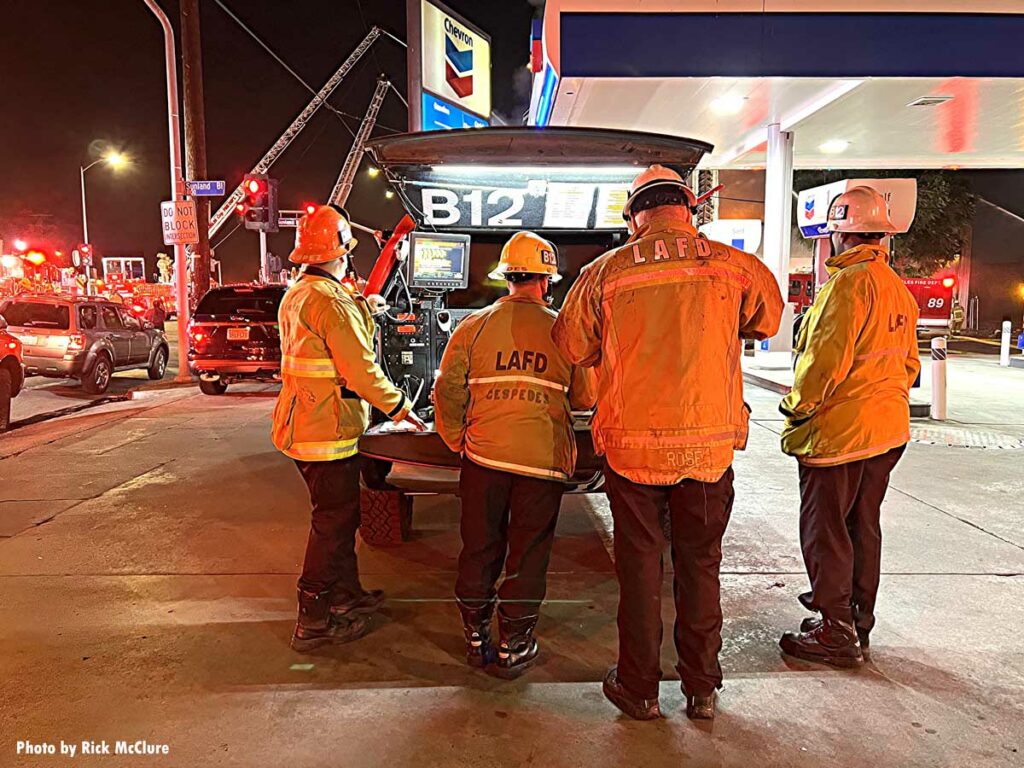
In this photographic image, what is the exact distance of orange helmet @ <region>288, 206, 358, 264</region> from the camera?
384 centimetres

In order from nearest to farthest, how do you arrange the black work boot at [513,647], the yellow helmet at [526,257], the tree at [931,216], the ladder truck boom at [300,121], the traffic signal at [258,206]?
the black work boot at [513,647], the yellow helmet at [526,257], the traffic signal at [258,206], the tree at [931,216], the ladder truck boom at [300,121]

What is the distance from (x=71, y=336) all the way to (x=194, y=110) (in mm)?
4967

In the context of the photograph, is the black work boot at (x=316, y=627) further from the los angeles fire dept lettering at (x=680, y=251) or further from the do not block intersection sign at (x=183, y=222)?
the do not block intersection sign at (x=183, y=222)

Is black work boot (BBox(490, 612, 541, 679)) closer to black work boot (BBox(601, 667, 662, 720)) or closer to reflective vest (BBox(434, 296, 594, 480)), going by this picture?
black work boot (BBox(601, 667, 662, 720))

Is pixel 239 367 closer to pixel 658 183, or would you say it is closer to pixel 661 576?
pixel 658 183

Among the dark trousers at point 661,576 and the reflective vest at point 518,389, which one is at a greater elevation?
the reflective vest at point 518,389

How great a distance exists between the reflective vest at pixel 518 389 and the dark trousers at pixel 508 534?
9 centimetres

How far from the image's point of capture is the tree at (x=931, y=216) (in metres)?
25.1

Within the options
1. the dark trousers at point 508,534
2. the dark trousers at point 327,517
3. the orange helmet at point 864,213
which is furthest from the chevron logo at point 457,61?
the dark trousers at point 508,534

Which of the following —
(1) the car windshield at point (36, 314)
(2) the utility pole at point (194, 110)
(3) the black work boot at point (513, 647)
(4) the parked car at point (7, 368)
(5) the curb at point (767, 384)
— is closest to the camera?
(3) the black work boot at point (513, 647)

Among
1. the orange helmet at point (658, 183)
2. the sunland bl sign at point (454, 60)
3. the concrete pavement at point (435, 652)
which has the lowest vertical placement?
the concrete pavement at point (435, 652)

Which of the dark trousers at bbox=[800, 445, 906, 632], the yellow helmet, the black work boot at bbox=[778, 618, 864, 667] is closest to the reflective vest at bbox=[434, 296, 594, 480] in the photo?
the yellow helmet

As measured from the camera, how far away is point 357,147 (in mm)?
38344

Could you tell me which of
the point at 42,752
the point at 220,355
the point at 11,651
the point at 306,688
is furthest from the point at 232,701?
the point at 220,355
